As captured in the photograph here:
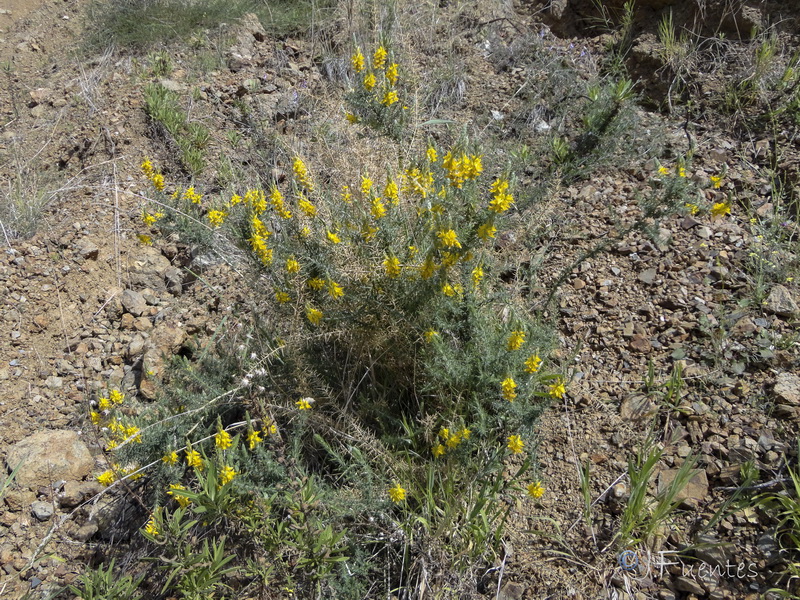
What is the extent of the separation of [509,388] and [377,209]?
81 cm

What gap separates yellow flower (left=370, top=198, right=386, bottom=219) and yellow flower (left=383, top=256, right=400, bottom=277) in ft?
0.55

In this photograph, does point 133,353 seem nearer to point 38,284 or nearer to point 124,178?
point 38,284

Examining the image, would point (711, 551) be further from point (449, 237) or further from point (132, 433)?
point (132, 433)

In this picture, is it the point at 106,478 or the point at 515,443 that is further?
the point at 106,478

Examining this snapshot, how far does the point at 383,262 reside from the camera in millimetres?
2207

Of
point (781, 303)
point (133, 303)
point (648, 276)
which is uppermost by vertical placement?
point (781, 303)

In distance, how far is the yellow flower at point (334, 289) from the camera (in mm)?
2275

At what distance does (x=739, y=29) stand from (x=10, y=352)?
4.68m

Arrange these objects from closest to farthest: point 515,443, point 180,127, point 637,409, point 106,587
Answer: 1. point 106,587
2. point 515,443
3. point 637,409
4. point 180,127

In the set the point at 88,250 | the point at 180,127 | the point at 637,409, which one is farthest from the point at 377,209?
the point at 180,127

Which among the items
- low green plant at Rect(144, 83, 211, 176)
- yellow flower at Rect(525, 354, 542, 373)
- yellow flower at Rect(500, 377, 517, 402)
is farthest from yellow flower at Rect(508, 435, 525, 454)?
low green plant at Rect(144, 83, 211, 176)

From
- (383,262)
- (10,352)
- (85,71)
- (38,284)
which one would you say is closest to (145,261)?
(38,284)

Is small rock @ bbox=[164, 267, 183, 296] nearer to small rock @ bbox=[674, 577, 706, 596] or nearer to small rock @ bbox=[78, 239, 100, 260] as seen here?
small rock @ bbox=[78, 239, 100, 260]

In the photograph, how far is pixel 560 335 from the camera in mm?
2836
